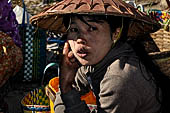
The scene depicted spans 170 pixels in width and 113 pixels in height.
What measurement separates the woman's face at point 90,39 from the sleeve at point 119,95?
0.20 meters

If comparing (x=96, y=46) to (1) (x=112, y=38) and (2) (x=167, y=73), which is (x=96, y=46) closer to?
(1) (x=112, y=38)

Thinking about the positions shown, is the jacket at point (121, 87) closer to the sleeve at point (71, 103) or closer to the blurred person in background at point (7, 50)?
the sleeve at point (71, 103)

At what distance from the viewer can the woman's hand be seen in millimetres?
1700

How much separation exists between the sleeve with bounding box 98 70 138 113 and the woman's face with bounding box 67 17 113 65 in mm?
204

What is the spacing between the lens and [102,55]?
154 centimetres

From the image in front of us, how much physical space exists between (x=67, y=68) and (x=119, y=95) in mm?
528

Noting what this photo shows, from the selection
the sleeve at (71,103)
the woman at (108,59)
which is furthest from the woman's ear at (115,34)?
the sleeve at (71,103)

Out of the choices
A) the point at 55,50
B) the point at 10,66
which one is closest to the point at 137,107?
the point at 10,66

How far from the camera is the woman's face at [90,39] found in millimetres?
1478

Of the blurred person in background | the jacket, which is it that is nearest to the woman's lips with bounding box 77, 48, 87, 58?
the jacket

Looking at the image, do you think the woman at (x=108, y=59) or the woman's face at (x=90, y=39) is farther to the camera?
the woman's face at (x=90, y=39)

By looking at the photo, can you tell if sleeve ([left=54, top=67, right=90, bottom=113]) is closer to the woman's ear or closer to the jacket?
the jacket

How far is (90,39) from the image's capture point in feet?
4.83

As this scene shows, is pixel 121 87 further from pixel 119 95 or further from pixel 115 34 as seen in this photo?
pixel 115 34
